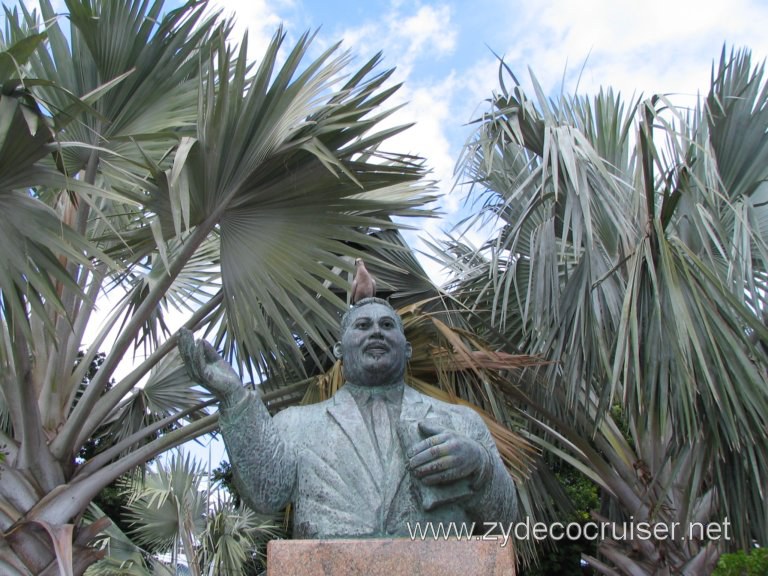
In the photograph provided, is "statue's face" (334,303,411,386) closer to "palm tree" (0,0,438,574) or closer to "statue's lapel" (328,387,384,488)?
"statue's lapel" (328,387,384,488)

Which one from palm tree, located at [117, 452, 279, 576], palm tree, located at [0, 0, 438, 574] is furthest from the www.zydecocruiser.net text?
palm tree, located at [117, 452, 279, 576]

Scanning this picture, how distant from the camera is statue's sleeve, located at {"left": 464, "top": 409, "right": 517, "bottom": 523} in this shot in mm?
2604

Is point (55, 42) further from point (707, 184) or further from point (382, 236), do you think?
point (707, 184)

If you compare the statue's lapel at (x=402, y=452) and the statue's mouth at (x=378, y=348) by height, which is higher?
the statue's mouth at (x=378, y=348)

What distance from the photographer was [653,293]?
4.68m

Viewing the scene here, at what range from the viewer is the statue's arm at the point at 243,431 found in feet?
8.56

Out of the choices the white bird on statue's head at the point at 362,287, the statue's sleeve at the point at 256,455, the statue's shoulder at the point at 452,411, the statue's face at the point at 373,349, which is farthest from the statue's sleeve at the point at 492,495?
the white bird on statue's head at the point at 362,287

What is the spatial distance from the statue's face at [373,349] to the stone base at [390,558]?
677 mm

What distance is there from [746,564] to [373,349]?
2370 mm

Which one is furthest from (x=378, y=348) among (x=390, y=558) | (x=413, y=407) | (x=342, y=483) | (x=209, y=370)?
(x=390, y=558)

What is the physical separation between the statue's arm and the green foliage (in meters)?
2.53

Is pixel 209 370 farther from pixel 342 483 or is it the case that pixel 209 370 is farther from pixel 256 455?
pixel 342 483

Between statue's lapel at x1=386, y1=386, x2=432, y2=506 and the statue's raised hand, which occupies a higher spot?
the statue's raised hand

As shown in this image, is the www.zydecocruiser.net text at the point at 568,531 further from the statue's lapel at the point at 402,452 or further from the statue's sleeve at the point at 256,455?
the statue's sleeve at the point at 256,455
